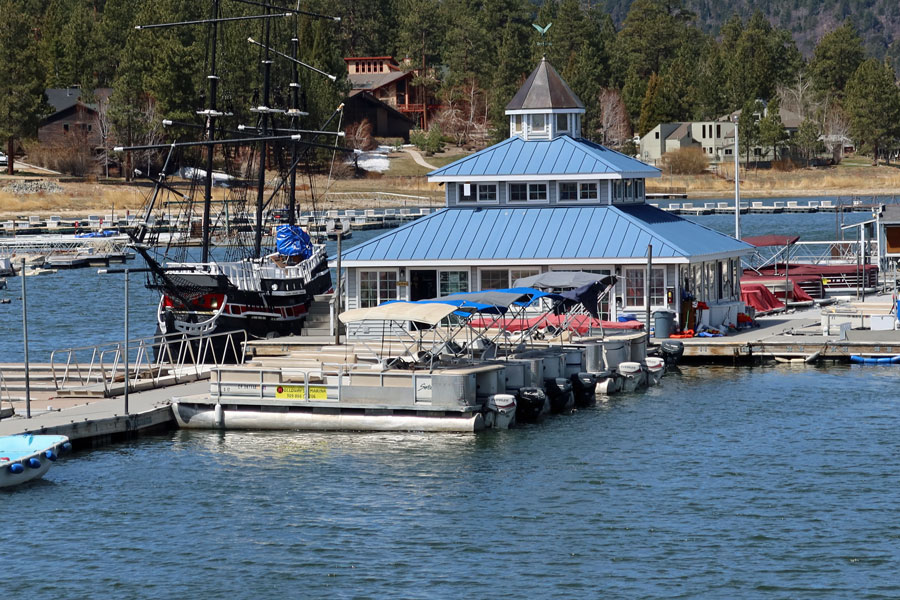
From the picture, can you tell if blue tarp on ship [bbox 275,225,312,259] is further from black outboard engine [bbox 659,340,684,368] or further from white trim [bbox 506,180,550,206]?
black outboard engine [bbox 659,340,684,368]

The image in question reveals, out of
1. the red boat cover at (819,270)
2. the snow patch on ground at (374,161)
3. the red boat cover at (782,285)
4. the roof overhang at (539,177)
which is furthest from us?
the snow patch on ground at (374,161)

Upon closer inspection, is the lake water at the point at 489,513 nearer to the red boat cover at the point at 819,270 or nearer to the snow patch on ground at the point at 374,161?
the red boat cover at the point at 819,270

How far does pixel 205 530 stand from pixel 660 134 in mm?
162546

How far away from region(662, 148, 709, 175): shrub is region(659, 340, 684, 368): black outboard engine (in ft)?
461

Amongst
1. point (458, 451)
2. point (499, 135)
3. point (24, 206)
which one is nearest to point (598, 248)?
point (458, 451)

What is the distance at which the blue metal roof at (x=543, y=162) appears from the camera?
54719mm

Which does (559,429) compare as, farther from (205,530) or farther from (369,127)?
(369,127)

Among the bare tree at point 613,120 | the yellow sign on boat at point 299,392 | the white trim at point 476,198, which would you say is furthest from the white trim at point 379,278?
the bare tree at point 613,120

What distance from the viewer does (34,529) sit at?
2962cm

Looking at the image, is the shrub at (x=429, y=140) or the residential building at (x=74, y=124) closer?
the residential building at (x=74, y=124)

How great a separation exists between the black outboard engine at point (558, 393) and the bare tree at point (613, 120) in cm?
14306

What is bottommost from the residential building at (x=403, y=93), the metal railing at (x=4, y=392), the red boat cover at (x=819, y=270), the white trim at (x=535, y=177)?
the metal railing at (x=4, y=392)

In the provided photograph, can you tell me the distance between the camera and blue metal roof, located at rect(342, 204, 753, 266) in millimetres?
51688

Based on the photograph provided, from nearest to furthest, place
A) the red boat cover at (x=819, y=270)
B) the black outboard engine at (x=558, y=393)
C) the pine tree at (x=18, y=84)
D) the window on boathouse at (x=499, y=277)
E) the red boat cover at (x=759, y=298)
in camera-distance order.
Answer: the black outboard engine at (x=558, y=393) < the window on boathouse at (x=499, y=277) < the red boat cover at (x=759, y=298) < the red boat cover at (x=819, y=270) < the pine tree at (x=18, y=84)
